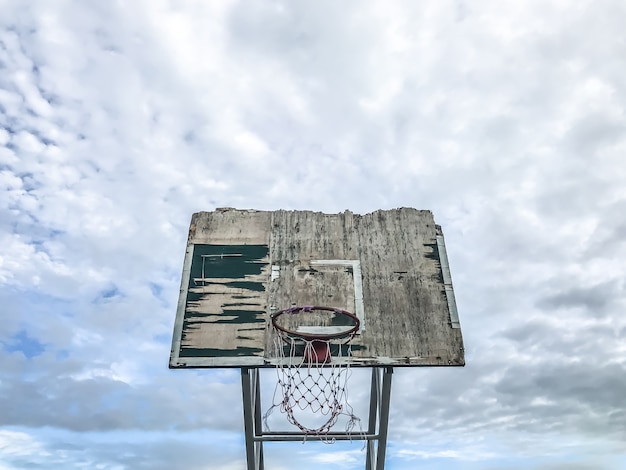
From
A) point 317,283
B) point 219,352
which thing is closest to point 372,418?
point 317,283

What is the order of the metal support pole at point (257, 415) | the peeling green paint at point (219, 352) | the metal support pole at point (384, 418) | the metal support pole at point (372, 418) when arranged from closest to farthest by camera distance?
the peeling green paint at point (219, 352) → the metal support pole at point (384, 418) → the metal support pole at point (257, 415) → the metal support pole at point (372, 418)

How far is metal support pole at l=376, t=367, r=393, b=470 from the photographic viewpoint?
7.57 m

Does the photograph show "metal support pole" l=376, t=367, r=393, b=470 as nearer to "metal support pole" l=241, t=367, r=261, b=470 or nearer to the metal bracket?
the metal bracket

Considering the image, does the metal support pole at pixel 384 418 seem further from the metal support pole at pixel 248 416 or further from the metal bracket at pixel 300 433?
the metal support pole at pixel 248 416

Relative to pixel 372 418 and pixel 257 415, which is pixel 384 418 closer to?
pixel 372 418

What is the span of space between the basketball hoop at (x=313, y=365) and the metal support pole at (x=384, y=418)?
89 cm

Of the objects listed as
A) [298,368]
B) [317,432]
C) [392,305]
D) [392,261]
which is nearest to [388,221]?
[392,261]

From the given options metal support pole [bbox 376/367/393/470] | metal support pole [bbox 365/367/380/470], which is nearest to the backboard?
metal support pole [bbox 376/367/393/470]

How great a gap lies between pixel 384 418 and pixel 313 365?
6.50 ft

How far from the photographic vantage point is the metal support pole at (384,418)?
7566 mm

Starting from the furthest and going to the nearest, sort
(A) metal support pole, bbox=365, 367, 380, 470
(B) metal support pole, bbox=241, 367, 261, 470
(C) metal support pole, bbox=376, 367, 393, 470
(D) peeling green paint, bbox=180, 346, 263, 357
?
(A) metal support pole, bbox=365, 367, 380, 470 → (C) metal support pole, bbox=376, 367, 393, 470 → (B) metal support pole, bbox=241, 367, 261, 470 → (D) peeling green paint, bbox=180, 346, 263, 357

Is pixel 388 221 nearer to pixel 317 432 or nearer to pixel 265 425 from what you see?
pixel 317 432

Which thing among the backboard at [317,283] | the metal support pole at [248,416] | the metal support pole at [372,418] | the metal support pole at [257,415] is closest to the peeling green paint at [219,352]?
the backboard at [317,283]

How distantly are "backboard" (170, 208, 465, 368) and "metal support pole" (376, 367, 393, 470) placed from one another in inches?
42.7
